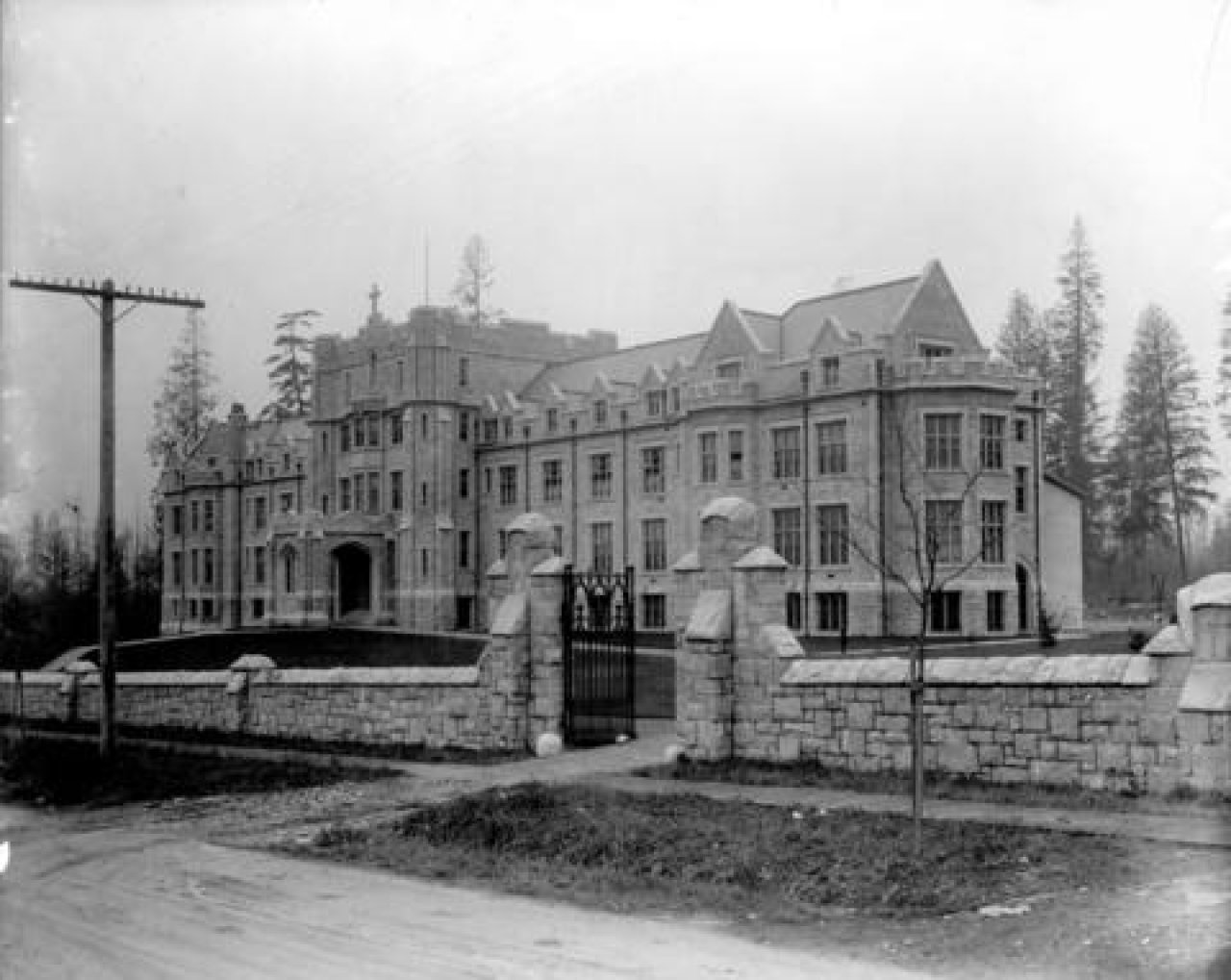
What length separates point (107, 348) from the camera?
71.1ft

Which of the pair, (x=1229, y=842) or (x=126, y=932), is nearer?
(x=126, y=932)

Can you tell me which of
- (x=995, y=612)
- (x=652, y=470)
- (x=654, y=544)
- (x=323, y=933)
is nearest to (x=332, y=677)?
(x=323, y=933)

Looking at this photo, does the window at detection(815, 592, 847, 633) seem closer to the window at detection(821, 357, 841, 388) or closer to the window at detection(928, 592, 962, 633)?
the window at detection(928, 592, 962, 633)

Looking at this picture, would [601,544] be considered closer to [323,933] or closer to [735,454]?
[735,454]

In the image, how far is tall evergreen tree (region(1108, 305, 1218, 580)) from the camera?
54875mm

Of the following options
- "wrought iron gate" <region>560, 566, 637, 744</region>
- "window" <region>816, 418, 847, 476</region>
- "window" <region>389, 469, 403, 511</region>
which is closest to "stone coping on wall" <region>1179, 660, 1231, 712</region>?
"wrought iron gate" <region>560, 566, 637, 744</region>

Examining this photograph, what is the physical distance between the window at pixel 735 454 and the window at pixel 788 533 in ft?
6.14

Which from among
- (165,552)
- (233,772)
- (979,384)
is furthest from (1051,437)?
(233,772)

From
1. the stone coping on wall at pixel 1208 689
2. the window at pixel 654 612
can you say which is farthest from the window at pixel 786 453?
the stone coping on wall at pixel 1208 689

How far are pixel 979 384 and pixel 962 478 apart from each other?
307cm

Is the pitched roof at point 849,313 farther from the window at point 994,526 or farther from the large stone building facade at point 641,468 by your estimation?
the window at point 994,526

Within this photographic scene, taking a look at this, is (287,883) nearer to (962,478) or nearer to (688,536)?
(962,478)

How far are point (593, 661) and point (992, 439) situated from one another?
26.4m

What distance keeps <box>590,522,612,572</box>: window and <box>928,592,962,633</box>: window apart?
14801 millimetres
